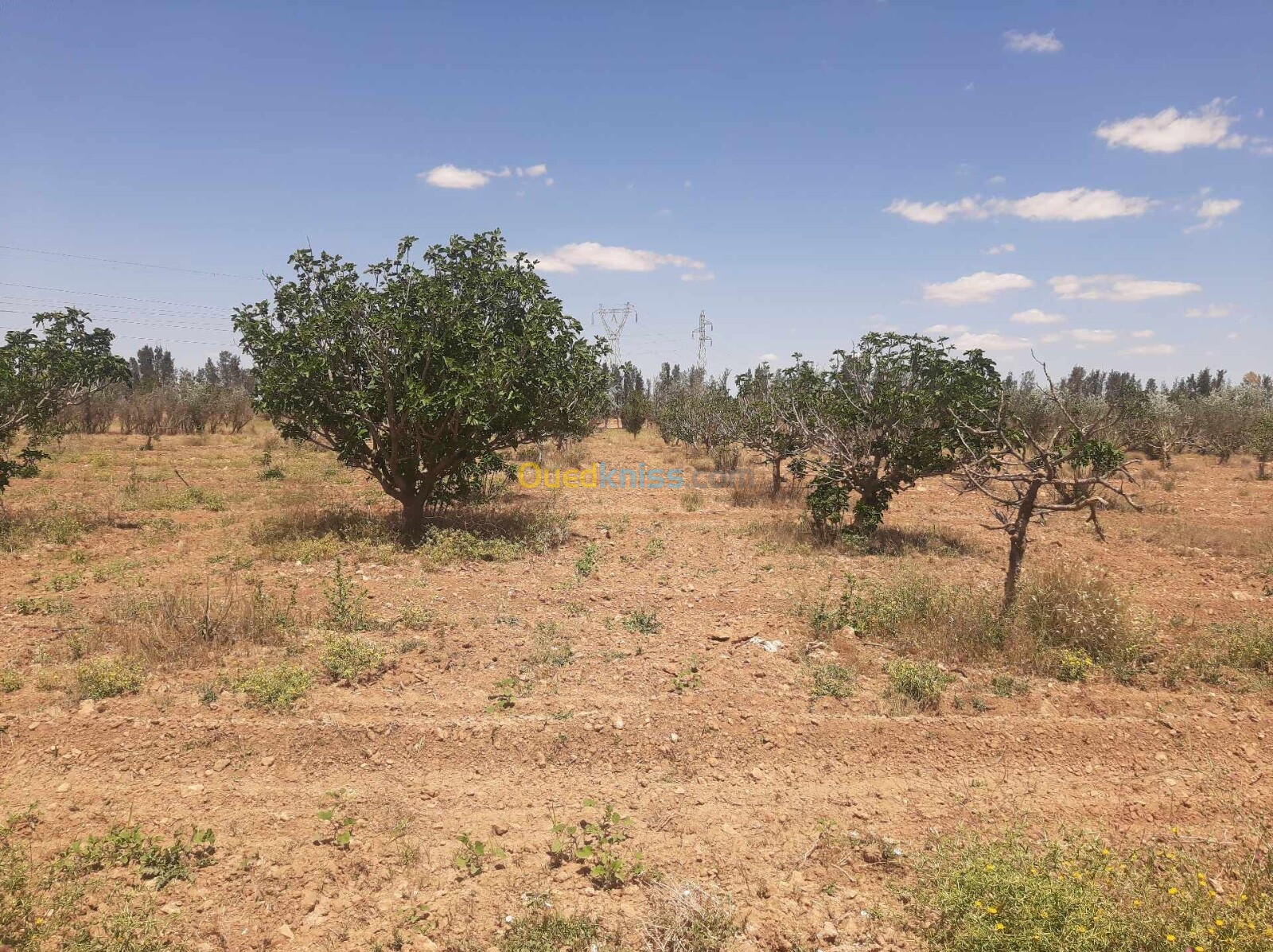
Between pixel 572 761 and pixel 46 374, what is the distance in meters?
11.3

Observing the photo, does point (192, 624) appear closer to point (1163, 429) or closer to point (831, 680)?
point (831, 680)

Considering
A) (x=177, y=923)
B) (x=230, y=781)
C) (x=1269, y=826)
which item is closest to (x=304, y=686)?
(x=230, y=781)

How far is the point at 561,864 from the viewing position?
13.2ft

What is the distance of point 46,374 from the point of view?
10961 mm

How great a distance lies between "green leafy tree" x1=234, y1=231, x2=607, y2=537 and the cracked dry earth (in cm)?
294

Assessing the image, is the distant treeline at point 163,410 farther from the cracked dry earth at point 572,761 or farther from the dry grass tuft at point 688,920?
the dry grass tuft at point 688,920

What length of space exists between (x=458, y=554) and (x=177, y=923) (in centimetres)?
680

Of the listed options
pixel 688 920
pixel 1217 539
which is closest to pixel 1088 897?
pixel 688 920

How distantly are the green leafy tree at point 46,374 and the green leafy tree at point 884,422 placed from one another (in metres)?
11.9

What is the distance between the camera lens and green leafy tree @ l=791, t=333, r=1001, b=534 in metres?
11.1

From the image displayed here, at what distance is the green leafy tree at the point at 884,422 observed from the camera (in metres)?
11.1

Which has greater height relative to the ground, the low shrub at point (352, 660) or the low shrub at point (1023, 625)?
the low shrub at point (1023, 625)

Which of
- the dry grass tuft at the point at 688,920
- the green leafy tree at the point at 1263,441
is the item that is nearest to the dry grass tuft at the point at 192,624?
the dry grass tuft at the point at 688,920

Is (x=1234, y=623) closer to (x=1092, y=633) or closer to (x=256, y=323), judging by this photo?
(x=1092, y=633)
